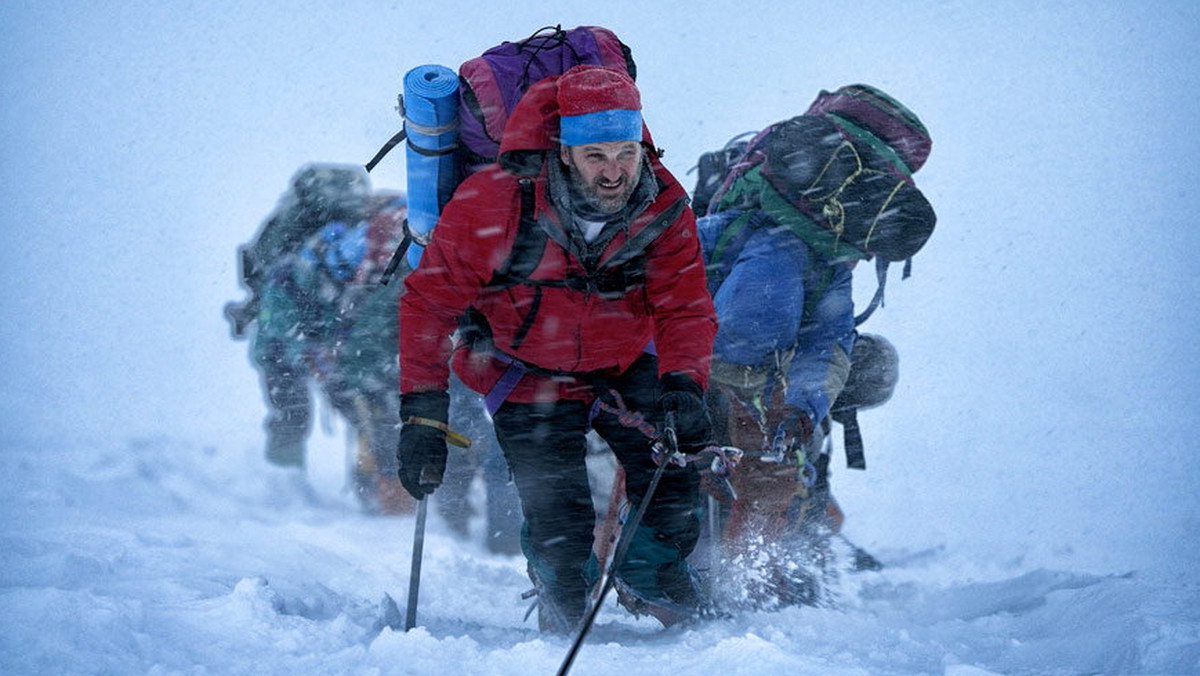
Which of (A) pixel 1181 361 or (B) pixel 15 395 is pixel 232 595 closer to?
(B) pixel 15 395

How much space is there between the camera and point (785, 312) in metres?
3.99

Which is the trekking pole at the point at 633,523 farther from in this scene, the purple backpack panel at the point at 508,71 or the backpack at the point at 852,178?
the backpack at the point at 852,178

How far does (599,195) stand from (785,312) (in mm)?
1529

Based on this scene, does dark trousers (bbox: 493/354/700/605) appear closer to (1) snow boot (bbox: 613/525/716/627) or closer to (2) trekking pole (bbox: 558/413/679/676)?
(1) snow boot (bbox: 613/525/716/627)

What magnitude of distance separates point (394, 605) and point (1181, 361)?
60.8 ft

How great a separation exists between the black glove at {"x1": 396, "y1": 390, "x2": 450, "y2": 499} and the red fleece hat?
3.44 ft

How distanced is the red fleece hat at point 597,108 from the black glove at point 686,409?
92cm

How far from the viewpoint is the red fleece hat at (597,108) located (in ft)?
8.92

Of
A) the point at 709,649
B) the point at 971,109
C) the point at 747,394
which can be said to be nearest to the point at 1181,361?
the point at 747,394

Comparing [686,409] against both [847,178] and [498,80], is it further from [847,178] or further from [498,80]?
[847,178]

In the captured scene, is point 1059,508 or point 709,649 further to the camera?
point 1059,508

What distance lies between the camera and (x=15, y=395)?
391 inches

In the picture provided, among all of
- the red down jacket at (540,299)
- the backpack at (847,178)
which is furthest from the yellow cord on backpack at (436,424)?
the backpack at (847,178)

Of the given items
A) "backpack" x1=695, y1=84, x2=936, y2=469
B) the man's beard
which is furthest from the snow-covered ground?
"backpack" x1=695, y1=84, x2=936, y2=469
